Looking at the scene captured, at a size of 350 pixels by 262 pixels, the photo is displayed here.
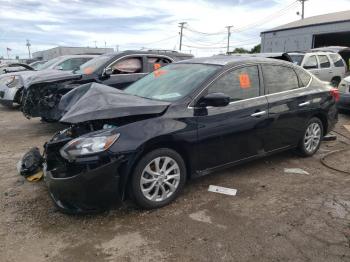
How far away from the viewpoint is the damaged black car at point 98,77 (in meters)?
7.05

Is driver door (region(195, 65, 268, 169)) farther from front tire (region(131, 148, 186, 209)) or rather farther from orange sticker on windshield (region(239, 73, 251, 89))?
front tire (region(131, 148, 186, 209))

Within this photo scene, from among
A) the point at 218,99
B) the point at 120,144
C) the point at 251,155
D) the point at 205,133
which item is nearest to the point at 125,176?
the point at 120,144

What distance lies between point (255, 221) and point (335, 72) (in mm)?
11098

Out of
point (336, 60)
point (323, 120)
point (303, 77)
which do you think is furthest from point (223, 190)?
point (336, 60)

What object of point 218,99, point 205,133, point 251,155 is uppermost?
point 218,99

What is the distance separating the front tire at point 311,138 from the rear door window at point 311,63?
6679mm

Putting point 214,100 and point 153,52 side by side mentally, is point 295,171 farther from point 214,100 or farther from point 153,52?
point 153,52

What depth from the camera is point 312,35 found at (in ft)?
117

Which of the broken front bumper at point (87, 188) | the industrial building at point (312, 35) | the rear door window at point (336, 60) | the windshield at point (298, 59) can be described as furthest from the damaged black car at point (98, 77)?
the industrial building at point (312, 35)

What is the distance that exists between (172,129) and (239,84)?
127 cm

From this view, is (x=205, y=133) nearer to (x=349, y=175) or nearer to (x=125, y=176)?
(x=125, y=176)

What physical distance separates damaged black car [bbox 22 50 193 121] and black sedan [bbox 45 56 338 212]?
2.64 metres

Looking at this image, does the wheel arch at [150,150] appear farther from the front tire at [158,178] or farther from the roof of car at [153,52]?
the roof of car at [153,52]

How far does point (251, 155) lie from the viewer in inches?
184
